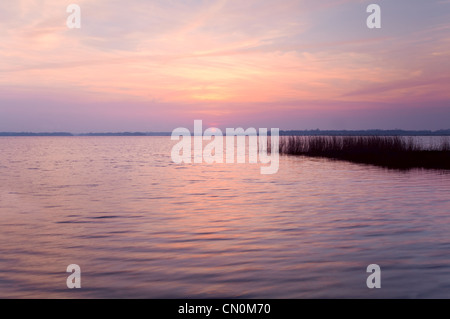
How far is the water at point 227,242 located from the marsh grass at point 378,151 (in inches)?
433

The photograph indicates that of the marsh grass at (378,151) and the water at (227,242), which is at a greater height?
the marsh grass at (378,151)

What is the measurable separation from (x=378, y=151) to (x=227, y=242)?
2544 centimetres

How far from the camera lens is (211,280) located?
20.6 ft

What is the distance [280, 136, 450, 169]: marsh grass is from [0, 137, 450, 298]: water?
1101cm

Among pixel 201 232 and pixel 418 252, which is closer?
pixel 418 252

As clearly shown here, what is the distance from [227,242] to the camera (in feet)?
28.1

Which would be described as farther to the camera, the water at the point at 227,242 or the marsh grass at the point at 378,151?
the marsh grass at the point at 378,151

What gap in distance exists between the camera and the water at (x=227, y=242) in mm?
6051

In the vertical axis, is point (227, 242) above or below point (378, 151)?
below

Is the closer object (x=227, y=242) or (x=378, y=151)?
(x=227, y=242)

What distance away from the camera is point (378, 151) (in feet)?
103
